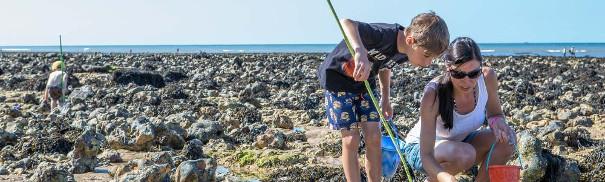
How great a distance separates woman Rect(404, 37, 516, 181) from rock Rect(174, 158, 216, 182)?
138cm

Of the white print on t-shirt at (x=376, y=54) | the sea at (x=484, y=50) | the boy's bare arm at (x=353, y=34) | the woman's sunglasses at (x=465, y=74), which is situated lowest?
the sea at (x=484, y=50)

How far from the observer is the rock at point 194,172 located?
504 centimetres

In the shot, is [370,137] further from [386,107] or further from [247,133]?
[247,133]

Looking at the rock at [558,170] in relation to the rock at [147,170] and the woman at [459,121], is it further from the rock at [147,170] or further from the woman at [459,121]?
the rock at [147,170]

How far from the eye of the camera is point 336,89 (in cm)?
483

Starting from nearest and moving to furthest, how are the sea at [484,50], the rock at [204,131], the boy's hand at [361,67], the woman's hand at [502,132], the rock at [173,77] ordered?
the boy's hand at [361,67] < the woman's hand at [502,132] < the rock at [204,131] < the rock at [173,77] < the sea at [484,50]

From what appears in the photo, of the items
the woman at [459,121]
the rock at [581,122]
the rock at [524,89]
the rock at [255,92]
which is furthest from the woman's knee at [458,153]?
the rock at [524,89]

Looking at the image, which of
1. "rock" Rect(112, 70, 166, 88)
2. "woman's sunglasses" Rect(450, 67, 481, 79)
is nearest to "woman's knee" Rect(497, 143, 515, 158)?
"woman's sunglasses" Rect(450, 67, 481, 79)

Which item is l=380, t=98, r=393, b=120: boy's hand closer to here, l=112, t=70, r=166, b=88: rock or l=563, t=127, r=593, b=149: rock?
l=563, t=127, r=593, b=149: rock

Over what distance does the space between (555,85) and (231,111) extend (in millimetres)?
7799

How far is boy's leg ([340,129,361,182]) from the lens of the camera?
4.79 metres

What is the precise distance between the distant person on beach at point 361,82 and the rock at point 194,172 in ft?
3.02

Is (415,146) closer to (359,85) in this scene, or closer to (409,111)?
(359,85)

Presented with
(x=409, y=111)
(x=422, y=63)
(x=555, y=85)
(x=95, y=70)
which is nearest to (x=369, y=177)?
(x=422, y=63)
